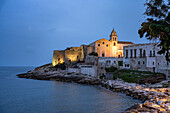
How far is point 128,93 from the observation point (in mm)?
23125

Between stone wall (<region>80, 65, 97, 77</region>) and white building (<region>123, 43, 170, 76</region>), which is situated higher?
white building (<region>123, 43, 170, 76</region>)

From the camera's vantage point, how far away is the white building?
103 ft

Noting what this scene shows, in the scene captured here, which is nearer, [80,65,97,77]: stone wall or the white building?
the white building

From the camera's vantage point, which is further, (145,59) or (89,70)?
(89,70)

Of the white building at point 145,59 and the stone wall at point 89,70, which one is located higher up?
the white building at point 145,59

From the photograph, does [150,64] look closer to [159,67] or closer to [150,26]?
[159,67]

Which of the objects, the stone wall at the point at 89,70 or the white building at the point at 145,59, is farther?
the stone wall at the point at 89,70

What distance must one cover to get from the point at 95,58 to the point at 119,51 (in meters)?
12.1

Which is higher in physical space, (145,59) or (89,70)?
(145,59)

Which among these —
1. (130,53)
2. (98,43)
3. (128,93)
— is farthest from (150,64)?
(98,43)

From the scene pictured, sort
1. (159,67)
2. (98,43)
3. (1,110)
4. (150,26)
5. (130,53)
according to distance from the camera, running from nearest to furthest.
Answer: (150,26)
(1,110)
(159,67)
(130,53)
(98,43)

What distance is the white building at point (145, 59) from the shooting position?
103 feet

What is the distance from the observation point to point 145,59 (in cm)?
3559

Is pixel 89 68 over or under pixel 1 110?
over
